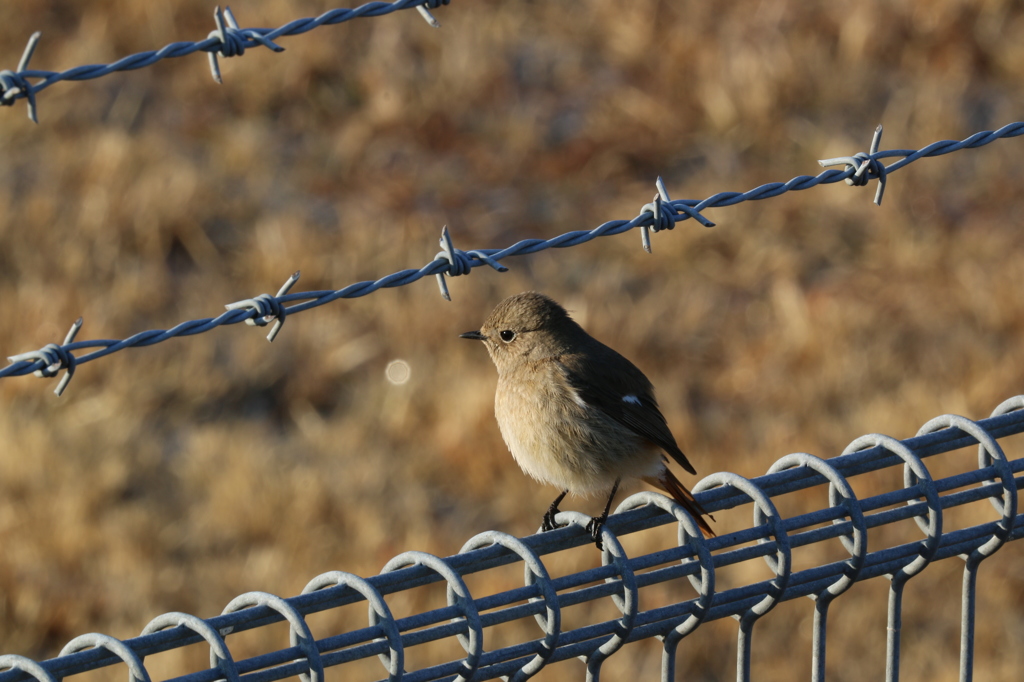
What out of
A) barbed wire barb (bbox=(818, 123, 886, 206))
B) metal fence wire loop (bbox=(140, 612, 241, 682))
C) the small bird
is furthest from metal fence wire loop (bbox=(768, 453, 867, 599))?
the small bird

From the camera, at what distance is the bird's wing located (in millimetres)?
4141

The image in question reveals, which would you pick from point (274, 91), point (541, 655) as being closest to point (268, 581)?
point (541, 655)

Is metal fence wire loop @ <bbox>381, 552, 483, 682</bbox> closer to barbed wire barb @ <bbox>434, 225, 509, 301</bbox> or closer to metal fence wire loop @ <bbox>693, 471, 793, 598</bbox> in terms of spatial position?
metal fence wire loop @ <bbox>693, 471, 793, 598</bbox>

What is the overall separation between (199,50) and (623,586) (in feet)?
5.06

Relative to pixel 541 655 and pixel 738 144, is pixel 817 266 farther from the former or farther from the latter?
pixel 541 655

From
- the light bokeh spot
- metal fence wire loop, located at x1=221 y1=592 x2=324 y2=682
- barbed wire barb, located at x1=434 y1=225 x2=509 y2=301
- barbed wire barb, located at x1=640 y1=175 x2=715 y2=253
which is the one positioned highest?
the light bokeh spot

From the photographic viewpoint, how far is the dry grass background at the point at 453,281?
6.05 meters

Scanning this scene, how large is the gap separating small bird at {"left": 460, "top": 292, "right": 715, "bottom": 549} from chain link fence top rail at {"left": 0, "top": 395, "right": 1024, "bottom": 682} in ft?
4.31

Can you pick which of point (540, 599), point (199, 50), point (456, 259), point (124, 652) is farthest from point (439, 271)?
point (124, 652)

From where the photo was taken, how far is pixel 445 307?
800 cm

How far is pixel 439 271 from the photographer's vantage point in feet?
9.33

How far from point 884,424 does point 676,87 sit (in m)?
4.13

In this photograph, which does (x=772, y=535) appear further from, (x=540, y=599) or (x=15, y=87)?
(x=15, y=87)

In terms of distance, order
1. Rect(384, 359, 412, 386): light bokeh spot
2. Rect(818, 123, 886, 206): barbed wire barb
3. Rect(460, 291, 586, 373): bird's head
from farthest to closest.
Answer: Rect(384, 359, 412, 386): light bokeh spot
Rect(460, 291, 586, 373): bird's head
Rect(818, 123, 886, 206): barbed wire barb
